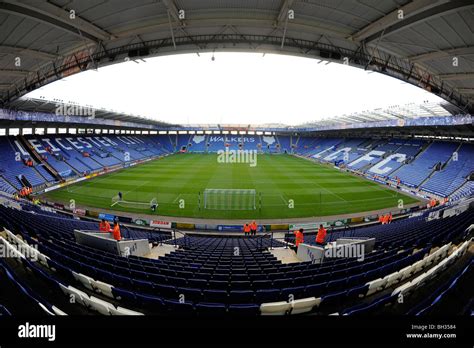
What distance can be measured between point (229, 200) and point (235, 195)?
166 centimetres

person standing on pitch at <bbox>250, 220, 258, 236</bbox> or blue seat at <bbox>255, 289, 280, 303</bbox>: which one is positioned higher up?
blue seat at <bbox>255, 289, 280, 303</bbox>

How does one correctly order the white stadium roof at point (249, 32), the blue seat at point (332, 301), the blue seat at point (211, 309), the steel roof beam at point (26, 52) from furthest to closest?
the steel roof beam at point (26, 52), the white stadium roof at point (249, 32), the blue seat at point (332, 301), the blue seat at point (211, 309)

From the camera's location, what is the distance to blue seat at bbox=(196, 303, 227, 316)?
4284 mm

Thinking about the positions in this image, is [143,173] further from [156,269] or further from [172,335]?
[172,335]

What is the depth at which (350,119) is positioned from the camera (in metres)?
43.7

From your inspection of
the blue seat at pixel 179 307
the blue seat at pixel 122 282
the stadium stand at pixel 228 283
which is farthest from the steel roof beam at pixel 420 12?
the blue seat at pixel 122 282

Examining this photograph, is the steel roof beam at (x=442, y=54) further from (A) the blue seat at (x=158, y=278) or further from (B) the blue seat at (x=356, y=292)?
(A) the blue seat at (x=158, y=278)

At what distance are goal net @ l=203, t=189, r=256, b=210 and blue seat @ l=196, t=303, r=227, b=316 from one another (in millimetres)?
16628

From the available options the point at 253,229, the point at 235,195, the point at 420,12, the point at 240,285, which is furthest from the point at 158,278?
the point at 235,195

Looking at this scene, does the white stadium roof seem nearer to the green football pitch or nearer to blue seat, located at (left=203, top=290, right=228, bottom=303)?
blue seat, located at (left=203, top=290, right=228, bottom=303)

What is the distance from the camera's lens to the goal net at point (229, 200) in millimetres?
21383

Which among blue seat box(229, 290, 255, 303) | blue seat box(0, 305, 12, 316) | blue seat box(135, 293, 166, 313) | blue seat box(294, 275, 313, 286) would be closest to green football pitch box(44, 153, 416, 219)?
blue seat box(294, 275, 313, 286)

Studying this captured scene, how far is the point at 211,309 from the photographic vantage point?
4.39m

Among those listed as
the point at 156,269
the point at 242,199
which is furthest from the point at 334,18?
the point at 242,199
